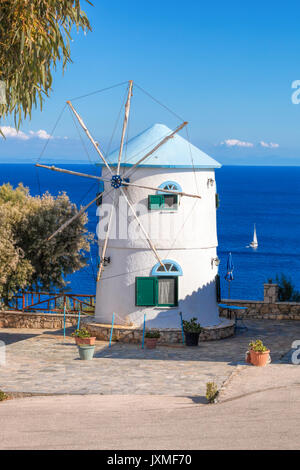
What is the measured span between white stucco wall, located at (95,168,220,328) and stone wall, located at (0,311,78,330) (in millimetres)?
1949

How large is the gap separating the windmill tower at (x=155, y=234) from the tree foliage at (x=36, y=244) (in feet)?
6.56

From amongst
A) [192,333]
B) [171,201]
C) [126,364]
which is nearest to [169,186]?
[171,201]

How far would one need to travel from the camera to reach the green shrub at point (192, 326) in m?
23.0

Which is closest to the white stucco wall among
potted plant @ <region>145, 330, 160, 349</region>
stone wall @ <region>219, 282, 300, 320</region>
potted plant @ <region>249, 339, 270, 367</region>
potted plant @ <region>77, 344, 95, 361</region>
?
potted plant @ <region>145, 330, 160, 349</region>

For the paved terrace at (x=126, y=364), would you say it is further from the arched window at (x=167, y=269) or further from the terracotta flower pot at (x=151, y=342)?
the arched window at (x=167, y=269)

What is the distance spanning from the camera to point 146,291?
2397 cm

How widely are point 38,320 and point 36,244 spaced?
3.08 m

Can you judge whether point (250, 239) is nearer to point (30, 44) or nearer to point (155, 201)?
point (155, 201)

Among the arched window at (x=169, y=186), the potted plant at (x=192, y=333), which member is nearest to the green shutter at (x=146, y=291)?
the potted plant at (x=192, y=333)

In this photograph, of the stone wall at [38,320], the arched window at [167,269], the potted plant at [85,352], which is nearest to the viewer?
the potted plant at [85,352]

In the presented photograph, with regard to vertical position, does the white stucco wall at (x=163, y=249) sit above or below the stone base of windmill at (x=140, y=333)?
above

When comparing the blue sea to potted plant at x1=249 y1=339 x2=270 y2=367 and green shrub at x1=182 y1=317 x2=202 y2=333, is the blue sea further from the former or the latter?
potted plant at x1=249 y1=339 x2=270 y2=367

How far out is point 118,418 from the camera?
44.8 feet

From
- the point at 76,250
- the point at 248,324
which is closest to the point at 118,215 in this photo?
the point at 76,250
